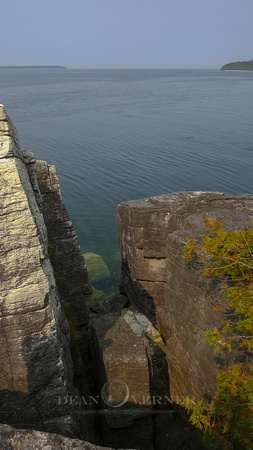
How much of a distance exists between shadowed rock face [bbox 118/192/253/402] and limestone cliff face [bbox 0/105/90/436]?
12.2 feet

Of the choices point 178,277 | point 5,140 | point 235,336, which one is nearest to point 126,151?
point 178,277

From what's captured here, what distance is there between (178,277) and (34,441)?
23.3 ft

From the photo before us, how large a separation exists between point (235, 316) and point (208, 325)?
107cm

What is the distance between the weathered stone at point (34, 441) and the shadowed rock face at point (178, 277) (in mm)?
5193

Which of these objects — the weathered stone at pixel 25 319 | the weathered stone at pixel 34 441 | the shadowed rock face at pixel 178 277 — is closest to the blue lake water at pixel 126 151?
the shadowed rock face at pixel 178 277

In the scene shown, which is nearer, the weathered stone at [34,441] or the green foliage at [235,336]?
the weathered stone at [34,441]

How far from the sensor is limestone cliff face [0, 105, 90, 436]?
654 centimetres

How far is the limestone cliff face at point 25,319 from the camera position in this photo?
6.54 metres

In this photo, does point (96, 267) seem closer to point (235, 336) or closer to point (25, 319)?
point (25, 319)

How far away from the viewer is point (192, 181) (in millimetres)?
41031

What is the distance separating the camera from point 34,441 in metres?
3.95

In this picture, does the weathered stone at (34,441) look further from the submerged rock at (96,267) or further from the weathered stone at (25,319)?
the submerged rock at (96,267)

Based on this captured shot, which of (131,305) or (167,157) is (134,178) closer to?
(167,157)

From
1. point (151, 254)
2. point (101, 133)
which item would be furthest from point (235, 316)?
point (101, 133)
